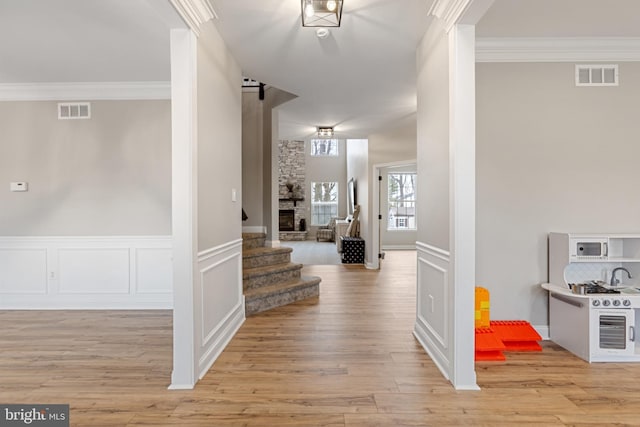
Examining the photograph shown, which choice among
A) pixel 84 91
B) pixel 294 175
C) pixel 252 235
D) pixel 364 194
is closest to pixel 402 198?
pixel 364 194

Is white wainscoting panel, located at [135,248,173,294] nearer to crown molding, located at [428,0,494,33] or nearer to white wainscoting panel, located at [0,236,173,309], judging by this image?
white wainscoting panel, located at [0,236,173,309]

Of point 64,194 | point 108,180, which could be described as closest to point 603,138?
point 108,180

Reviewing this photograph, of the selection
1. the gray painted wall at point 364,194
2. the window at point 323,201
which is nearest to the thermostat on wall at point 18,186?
the gray painted wall at point 364,194

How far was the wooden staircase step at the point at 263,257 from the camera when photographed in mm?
4281

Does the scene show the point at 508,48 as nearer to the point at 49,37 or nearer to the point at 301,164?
the point at 49,37

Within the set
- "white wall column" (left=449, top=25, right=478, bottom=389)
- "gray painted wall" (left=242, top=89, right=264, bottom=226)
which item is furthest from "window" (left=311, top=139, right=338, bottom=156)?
"white wall column" (left=449, top=25, right=478, bottom=389)

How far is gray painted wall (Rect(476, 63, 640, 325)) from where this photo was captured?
2.98 metres

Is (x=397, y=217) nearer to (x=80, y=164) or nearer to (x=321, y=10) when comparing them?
(x=80, y=164)

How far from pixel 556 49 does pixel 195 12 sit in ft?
9.92

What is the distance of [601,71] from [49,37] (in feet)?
15.9

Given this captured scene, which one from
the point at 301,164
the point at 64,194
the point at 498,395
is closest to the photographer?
the point at 498,395

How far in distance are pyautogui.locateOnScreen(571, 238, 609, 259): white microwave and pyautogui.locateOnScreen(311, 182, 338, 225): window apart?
1030 centimetres

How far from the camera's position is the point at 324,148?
43.0 feet

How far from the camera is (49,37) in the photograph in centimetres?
284
